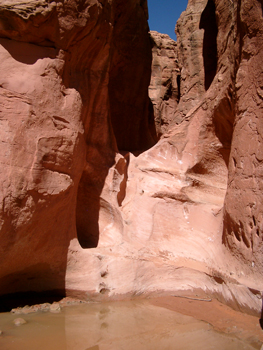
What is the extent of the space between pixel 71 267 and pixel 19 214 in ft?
2.65

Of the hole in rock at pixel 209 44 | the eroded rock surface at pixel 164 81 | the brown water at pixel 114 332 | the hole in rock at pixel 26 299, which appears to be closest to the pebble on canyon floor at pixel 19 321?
the brown water at pixel 114 332

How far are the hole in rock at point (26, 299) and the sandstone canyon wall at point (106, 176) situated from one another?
7 cm

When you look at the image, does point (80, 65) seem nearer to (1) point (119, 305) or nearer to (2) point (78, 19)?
(2) point (78, 19)

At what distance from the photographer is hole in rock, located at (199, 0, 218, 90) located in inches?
264

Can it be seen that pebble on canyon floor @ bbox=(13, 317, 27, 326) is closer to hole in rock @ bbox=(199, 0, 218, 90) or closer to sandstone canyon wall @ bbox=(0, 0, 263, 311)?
sandstone canyon wall @ bbox=(0, 0, 263, 311)

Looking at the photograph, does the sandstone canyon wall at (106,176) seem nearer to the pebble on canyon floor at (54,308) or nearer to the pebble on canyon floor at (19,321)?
the pebble on canyon floor at (54,308)

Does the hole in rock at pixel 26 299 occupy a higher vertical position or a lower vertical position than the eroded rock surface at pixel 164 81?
lower

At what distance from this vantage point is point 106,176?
3.88 meters

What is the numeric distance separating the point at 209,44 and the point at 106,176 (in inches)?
183

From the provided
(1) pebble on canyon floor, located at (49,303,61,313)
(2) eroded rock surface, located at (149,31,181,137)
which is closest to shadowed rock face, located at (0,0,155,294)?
(1) pebble on canyon floor, located at (49,303,61,313)

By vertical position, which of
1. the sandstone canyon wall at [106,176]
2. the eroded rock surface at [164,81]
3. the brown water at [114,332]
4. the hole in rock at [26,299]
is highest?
the eroded rock surface at [164,81]

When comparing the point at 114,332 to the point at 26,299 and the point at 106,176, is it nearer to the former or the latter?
the point at 26,299

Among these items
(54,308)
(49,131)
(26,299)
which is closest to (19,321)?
(54,308)

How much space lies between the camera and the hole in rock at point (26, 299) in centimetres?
267
